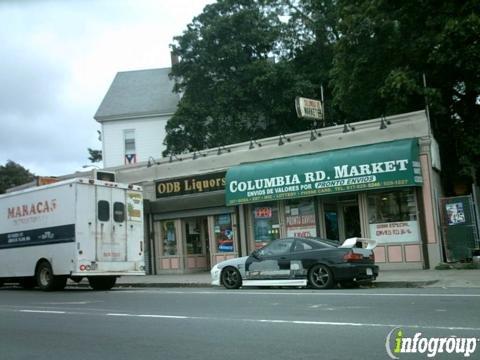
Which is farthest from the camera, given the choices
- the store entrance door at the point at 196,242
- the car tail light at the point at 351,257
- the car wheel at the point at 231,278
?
the store entrance door at the point at 196,242

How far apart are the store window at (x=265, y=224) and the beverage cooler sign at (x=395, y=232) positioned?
3.64m

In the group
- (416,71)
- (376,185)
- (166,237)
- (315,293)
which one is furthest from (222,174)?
(315,293)

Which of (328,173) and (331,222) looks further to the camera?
(331,222)

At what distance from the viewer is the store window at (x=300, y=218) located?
69.4 ft

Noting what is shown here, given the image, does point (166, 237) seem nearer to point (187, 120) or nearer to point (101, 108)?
point (187, 120)

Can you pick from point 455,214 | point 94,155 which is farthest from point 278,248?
point 94,155

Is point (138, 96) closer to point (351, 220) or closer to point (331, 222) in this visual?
point (331, 222)

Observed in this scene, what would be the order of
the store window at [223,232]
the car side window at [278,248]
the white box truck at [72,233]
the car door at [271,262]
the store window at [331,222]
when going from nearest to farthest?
the car door at [271,262] < the car side window at [278,248] < the white box truck at [72,233] < the store window at [331,222] < the store window at [223,232]

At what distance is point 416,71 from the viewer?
2255 centimetres

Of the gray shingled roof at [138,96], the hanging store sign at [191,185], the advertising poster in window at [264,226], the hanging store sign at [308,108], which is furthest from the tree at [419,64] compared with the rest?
the gray shingled roof at [138,96]

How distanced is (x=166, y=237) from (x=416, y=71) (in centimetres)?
1188

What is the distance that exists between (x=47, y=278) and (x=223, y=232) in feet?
23.5

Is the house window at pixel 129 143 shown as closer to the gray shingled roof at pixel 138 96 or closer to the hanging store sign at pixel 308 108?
the gray shingled roof at pixel 138 96

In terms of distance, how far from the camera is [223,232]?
23.2m
